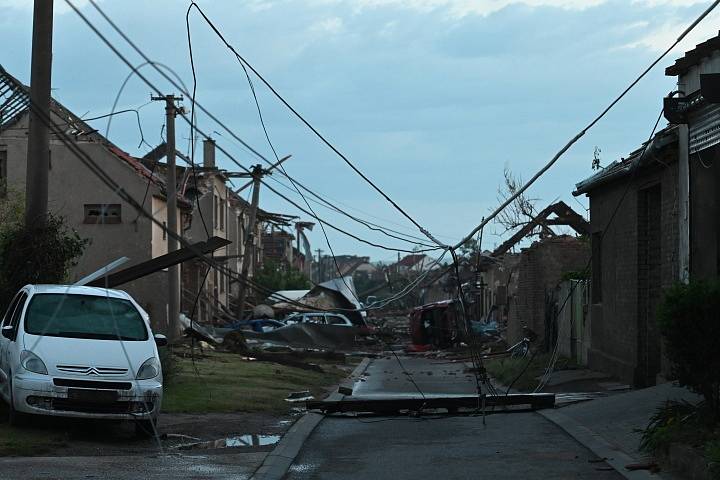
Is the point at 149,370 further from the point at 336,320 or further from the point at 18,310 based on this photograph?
the point at 336,320

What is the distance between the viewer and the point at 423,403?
51.1 feet

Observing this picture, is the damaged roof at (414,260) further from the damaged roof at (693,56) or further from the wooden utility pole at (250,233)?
the damaged roof at (693,56)

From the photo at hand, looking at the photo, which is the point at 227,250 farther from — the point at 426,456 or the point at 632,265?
the point at 426,456

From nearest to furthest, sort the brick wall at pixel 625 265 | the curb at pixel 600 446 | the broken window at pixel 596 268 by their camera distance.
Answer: the curb at pixel 600 446 → the brick wall at pixel 625 265 → the broken window at pixel 596 268

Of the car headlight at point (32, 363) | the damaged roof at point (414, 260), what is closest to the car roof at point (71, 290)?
the car headlight at point (32, 363)

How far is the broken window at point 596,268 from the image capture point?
71.7 ft

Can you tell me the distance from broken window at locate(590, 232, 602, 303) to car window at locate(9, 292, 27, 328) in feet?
40.3

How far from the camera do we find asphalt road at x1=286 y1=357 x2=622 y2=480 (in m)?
9.95

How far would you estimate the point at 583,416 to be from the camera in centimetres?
1388

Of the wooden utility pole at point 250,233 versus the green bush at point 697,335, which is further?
the wooden utility pole at point 250,233

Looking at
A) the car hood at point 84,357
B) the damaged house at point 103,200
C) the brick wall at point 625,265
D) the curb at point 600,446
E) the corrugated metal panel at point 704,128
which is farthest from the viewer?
the damaged house at point 103,200

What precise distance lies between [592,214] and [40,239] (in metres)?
11.7

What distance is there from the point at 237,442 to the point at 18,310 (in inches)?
130

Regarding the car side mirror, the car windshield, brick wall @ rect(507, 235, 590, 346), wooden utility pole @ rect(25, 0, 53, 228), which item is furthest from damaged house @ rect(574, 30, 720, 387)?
wooden utility pole @ rect(25, 0, 53, 228)
